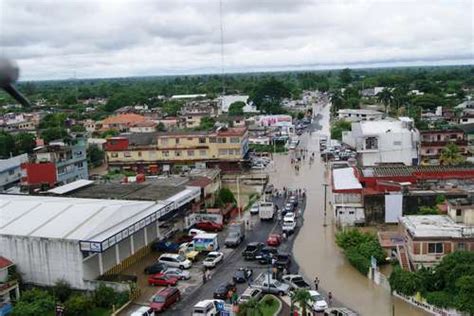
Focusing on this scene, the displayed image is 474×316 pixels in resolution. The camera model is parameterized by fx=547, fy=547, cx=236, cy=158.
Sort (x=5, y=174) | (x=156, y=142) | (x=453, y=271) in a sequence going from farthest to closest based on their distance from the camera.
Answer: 1. (x=156, y=142)
2. (x=5, y=174)
3. (x=453, y=271)

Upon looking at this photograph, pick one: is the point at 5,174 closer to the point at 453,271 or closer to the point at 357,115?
the point at 453,271

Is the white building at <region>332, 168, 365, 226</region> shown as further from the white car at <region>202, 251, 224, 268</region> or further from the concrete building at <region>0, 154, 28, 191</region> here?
the concrete building at <region>0, 154, 28, 191</region>

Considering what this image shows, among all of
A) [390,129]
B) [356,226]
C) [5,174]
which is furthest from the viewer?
[390,129]

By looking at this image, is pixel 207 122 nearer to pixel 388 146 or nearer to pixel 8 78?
pixel 388 146

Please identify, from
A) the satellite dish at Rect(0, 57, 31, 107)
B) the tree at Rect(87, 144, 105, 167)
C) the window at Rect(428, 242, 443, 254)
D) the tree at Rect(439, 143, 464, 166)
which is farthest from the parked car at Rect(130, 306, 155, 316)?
the tree at Rect(87, 144, 105, 167)

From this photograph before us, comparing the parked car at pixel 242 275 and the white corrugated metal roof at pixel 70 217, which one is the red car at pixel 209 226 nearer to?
the white corrugated metal roof at pixel 70 217

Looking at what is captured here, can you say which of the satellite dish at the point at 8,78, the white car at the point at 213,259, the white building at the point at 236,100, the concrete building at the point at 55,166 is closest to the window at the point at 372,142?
the white car at the point at 213,259

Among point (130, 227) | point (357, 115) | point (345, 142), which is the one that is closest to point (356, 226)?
point (130, 227)
